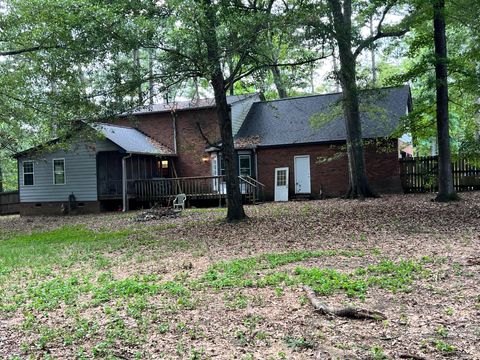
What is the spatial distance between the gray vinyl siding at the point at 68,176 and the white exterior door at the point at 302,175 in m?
9.21

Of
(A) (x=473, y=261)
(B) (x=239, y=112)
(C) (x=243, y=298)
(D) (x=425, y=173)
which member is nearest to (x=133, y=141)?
(B) (x=239, y=112)

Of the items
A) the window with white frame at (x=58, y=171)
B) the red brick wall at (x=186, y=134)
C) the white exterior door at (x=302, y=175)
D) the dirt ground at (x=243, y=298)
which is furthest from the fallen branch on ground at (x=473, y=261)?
the window with white frame at (x=58, y=171)

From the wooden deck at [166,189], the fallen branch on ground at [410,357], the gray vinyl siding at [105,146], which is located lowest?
the fallen branch on ground at [410,357]

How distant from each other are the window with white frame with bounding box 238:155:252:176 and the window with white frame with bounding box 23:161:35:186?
11361 millimetres

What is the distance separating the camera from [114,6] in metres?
10.8

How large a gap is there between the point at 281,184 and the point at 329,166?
256 cm

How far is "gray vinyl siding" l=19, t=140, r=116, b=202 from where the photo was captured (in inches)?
874

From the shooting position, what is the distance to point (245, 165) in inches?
894

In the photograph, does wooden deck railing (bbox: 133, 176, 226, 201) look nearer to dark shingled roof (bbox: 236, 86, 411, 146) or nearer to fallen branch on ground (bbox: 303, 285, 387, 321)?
dark shingled roof (bbox: 236, 86, 411, 146)

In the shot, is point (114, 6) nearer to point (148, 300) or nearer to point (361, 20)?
point (148, 300)

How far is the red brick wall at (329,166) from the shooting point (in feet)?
66.2

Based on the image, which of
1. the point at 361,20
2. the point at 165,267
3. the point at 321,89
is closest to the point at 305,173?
the point at 361,20

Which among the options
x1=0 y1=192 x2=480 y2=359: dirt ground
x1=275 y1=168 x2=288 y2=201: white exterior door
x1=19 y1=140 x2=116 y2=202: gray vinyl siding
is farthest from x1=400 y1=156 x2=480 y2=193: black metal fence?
x1=19 y1=140 x2=116 y2=202: gray vinyl siding

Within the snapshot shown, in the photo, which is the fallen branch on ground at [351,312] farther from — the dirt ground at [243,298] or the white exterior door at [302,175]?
the white exterior door at [302,175]
